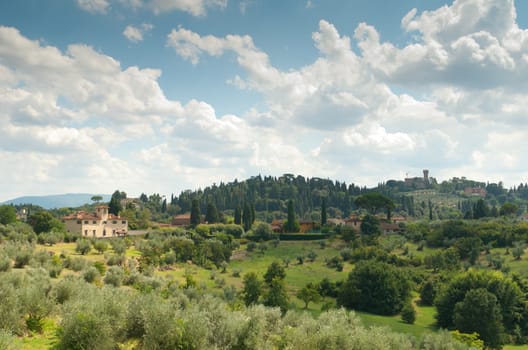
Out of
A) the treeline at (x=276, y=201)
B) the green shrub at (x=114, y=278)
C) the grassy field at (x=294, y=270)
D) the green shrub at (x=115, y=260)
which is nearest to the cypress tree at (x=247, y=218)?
the grassy field at (x=294, y=270)

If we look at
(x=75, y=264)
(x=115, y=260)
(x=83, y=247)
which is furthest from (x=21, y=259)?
(x=83, y=247)

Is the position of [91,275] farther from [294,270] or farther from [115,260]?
[294,270]

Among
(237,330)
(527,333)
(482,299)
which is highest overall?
(237,330)

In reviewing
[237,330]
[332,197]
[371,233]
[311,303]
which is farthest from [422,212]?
[237,330]

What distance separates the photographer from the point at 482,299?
46125mm

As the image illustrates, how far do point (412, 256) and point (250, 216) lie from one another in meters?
51.1

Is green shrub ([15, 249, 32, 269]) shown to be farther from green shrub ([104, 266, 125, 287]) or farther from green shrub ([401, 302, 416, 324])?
green shrub ([401, 302, 416, 324])

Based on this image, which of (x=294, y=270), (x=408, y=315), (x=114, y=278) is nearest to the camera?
(x=114, y=278)

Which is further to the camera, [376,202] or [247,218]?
[376,202]

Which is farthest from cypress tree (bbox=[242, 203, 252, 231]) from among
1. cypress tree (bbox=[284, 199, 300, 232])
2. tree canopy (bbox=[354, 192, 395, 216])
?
tree canopy (bbox=[354, 192, 395, 216])

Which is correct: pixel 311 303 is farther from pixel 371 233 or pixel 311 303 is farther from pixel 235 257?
pixel 371 233

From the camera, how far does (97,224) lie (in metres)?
82.6

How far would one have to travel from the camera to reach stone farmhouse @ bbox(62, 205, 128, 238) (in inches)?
3157

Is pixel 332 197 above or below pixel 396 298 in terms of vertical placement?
above
